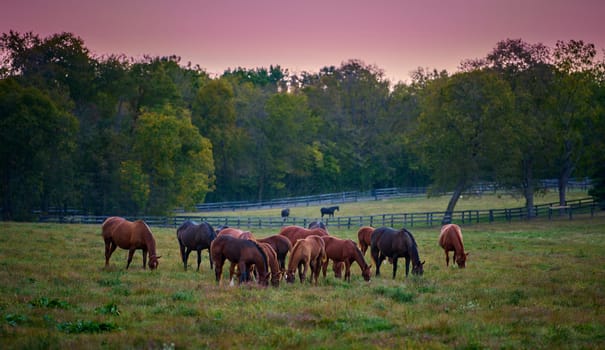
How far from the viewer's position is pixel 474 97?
50938 mm

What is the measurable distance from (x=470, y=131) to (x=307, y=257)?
34.3 metres

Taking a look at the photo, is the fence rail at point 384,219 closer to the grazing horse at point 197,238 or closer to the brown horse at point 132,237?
the grazing horse at point 197,238

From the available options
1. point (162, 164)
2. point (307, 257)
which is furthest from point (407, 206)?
point (307, 257)

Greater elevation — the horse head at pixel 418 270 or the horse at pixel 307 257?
the horse at pixel 307 257

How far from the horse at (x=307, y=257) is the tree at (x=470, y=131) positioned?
33134 mm

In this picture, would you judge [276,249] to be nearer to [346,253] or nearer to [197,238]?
[346,253]

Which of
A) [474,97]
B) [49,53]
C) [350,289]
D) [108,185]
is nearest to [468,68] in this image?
[474,97]

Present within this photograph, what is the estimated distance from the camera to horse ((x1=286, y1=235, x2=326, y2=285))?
1861cm

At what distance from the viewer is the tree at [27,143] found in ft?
161

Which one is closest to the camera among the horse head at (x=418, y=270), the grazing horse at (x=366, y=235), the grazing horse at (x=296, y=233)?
the horse head at (x=418, y=270)

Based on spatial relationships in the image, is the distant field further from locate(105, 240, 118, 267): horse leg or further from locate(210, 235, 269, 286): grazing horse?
locate(210, 235, 269, 286): grazing horse

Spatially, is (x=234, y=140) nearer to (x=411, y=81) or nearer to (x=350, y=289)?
(x=411, y=81)

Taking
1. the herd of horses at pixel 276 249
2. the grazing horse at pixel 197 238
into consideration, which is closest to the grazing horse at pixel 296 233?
the herd of horses at pixel 276 249

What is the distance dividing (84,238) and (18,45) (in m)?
33.5
